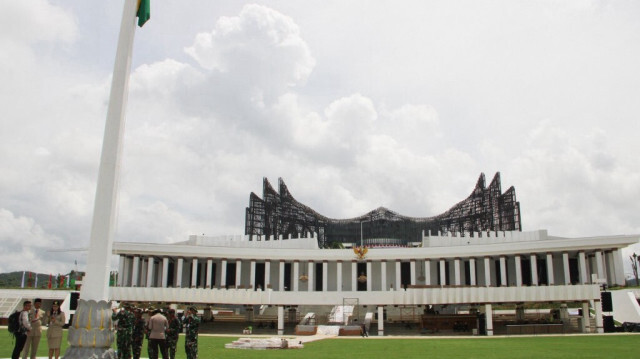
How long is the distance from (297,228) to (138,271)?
32.5 metres

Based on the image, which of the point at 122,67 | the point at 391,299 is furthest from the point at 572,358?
the point at 391,299

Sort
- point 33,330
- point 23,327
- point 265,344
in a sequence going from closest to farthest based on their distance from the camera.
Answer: point 23,327 → point 33,330 → point 265,344

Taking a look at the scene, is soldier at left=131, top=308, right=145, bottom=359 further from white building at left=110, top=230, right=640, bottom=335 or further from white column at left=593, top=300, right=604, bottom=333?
white column at left=593, top=300, right=604, bottom=333

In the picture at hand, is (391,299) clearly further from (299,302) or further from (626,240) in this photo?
(626,240)

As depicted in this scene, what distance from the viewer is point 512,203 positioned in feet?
260

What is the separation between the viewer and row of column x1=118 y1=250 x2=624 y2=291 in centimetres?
5619

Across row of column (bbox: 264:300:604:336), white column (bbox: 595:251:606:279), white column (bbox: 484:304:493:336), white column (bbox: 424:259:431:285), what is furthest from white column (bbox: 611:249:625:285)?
white column (bbox: 424:259:431:285)

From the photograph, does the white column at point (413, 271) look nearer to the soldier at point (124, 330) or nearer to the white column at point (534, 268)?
the white column at point (534, 268)

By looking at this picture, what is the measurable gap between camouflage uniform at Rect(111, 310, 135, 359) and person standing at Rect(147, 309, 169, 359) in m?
0.57

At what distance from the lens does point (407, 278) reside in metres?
65.1

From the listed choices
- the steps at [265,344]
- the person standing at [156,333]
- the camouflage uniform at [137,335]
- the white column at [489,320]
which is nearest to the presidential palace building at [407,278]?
the white column at [489,320]

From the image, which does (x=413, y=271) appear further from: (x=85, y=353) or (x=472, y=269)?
(x=85, y=353)

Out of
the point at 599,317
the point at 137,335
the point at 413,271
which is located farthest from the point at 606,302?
the point at 137,335

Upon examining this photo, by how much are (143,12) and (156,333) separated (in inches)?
346
